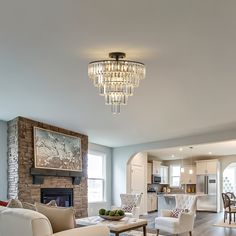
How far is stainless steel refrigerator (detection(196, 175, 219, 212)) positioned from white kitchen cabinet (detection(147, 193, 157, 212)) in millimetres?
1948

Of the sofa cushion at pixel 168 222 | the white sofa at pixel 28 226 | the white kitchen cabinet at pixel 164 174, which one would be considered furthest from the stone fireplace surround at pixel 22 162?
the white kitchen cabinet at pixel 164 174

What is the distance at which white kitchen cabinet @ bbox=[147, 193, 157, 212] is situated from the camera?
1242 centimetres

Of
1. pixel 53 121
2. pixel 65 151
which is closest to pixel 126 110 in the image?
pixel 53 121

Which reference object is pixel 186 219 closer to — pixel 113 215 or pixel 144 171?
pixel 113 215

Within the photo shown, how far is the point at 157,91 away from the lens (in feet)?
17.0

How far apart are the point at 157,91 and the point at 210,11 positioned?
2.43m

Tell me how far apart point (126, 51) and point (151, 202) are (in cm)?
990

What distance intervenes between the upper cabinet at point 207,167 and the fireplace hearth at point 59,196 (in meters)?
7.35

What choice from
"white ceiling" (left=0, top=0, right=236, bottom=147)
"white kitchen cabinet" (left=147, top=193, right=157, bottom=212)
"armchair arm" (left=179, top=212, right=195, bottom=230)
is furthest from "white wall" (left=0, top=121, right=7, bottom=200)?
"white kitchen cabinet" (left=147, top=193, right=157, bottom=212)

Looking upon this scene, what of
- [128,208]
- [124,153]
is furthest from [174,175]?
[128,208]

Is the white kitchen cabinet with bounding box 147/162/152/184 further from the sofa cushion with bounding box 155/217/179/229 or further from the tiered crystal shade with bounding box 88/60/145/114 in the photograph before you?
the tiered crystal shade with bounding box 88/60/145/114

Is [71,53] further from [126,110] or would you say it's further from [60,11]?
[126,110]

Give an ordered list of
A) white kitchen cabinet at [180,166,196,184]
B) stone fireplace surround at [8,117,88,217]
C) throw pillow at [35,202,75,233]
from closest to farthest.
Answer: throw pillow at [35,202,75,233] → stone fireplace surround at [8,117,88,217] → white kitchen cabinet at [180,166,196,184]

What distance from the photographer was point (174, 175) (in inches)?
580
